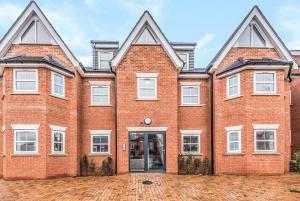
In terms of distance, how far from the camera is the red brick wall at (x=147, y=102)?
60.5ft

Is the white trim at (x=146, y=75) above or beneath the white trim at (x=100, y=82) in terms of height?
above

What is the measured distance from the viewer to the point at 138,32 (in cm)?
1852

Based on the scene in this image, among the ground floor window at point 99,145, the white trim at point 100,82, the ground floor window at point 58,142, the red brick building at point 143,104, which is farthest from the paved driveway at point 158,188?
the white trim at point 100,82

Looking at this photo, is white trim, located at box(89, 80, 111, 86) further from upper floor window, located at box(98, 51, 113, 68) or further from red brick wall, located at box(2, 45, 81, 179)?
upper floor window, located at box(98, 51, 113, 68)

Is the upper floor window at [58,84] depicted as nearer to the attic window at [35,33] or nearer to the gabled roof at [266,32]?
the attic window at [35,33]

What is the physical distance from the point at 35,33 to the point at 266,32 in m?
14.5

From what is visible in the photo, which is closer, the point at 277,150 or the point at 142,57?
the point at 277,150

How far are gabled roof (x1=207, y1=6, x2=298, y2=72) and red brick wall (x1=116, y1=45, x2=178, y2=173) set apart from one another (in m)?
2.98

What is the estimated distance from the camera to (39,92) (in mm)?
16688

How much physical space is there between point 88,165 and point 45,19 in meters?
9.36

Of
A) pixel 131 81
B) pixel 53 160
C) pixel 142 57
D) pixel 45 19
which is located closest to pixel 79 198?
pixel 53 160

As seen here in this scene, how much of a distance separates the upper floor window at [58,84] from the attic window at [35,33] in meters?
2.38

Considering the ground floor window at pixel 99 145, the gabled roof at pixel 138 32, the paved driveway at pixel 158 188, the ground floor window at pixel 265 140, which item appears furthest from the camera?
the ground floor window at pixel 99 145

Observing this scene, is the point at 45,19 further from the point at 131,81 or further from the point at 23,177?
the point at 23,177
